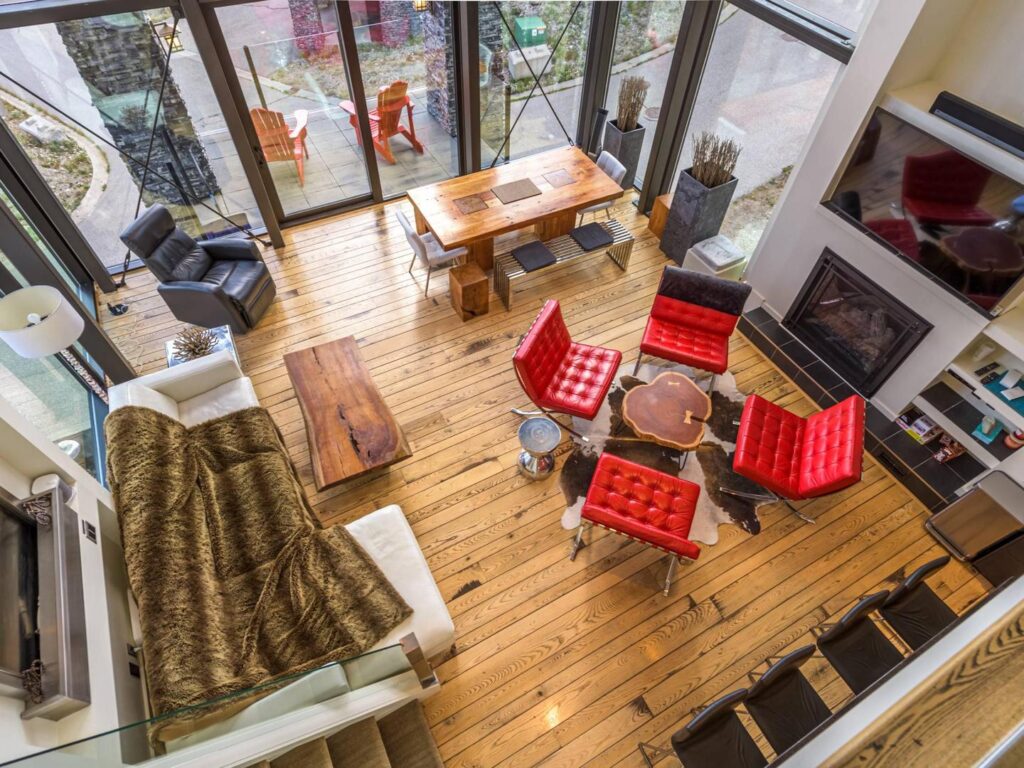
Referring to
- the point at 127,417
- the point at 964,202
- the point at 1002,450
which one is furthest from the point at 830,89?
the point at 127,417

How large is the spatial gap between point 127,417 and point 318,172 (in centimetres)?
378

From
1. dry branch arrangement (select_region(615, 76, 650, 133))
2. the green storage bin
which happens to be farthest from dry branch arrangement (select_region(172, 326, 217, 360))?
dry branch arrangement (select_region(615, 76, 650, 133))

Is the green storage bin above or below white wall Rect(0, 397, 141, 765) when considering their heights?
above

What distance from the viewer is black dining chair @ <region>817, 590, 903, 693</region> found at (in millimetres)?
3045

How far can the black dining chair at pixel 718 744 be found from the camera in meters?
2.79

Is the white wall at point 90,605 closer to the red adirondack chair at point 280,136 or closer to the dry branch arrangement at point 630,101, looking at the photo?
the red adirondack chair at point 280,136

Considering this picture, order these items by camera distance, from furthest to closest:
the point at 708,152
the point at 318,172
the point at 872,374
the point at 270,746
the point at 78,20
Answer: the point at 318,172
the point at 708,152
the point at 872,374
the point at 78,20
the point at 270,746

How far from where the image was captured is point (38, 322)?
11.7 ft

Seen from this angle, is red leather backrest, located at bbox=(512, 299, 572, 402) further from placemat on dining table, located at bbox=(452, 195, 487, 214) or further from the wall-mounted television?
the wall-mounted television

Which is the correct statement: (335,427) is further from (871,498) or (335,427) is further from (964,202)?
(964,202)

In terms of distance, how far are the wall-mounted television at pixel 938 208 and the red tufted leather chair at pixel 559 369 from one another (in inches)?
86.0

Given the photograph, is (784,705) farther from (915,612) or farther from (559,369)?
(559,369)

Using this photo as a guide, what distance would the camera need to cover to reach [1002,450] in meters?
4.02

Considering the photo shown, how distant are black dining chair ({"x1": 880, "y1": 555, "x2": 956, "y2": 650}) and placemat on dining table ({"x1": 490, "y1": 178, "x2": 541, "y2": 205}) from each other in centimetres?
441
